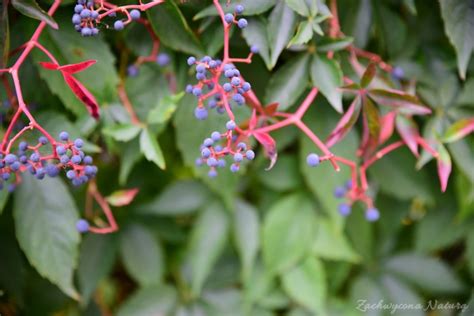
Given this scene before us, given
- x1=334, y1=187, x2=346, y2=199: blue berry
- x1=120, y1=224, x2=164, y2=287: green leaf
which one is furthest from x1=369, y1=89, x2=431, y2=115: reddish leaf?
x1=120, y1=224, x2=164, y2=287: green leaf

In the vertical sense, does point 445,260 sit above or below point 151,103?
below

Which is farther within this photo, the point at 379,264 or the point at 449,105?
the point at 379,264

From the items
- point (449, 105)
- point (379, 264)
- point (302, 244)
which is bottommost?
point (379, 264)

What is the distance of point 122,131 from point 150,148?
87mm

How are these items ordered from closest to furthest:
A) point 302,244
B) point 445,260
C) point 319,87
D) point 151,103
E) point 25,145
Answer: point 25,145 → point 319,87 → point 151,103 → point 302,244 → point 445,260

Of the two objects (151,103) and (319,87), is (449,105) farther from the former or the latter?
(151,103)

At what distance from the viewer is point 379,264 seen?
1.51 metres

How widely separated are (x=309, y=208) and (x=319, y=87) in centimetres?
46

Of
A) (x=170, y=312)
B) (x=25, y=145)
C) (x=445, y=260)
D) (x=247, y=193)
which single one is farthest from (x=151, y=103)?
(x=445, y=260)

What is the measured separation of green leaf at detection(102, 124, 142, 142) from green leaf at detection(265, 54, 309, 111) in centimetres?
26

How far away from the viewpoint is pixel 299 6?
91 centimetres

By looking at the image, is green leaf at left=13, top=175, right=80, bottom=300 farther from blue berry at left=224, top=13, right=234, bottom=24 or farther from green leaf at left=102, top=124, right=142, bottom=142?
blue berry at left=224, top=13, right=234, bottom=24

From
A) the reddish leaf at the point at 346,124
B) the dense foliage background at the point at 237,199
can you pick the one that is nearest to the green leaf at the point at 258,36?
the dense foliage background at the point at 237,199

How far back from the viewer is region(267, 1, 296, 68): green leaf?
95cm
